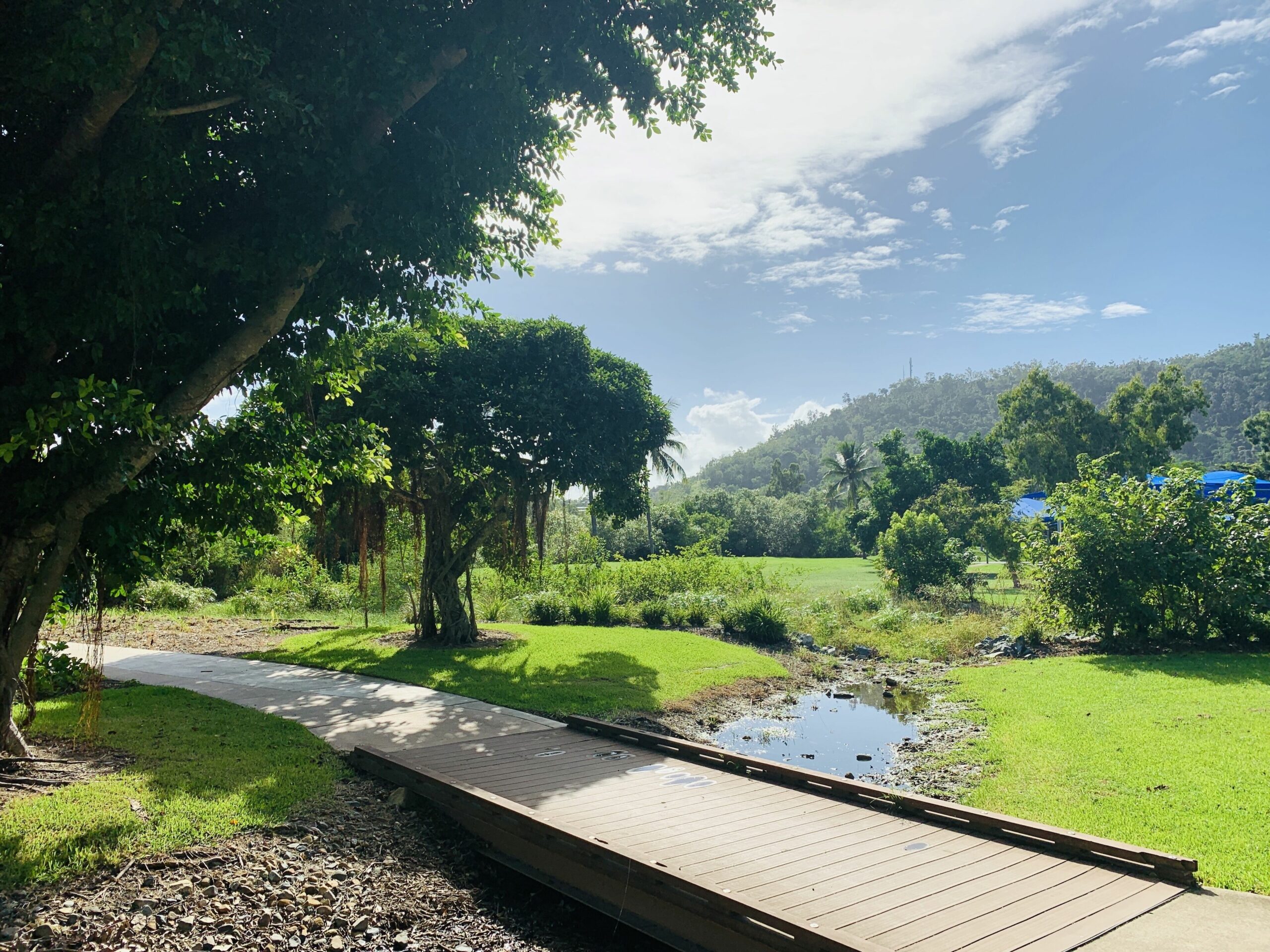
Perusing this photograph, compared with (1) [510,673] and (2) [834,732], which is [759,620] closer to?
(1) [510,673]

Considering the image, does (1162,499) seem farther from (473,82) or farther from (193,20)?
(193,20)

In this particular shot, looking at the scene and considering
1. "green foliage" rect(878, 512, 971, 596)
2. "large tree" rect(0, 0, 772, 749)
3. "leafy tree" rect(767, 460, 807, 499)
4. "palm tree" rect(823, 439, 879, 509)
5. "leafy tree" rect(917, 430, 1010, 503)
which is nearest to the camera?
"large tree" rect(0, 0, 772, 749)

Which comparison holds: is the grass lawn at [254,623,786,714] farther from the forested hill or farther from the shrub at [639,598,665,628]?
the forested hill

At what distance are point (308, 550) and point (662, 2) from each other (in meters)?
23.4

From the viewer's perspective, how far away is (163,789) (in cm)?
654

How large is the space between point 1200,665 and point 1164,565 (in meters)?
2.35

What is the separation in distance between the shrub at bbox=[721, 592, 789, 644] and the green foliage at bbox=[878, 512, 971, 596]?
6844 millimetres

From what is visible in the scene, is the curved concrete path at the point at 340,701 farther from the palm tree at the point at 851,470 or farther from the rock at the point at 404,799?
the palm tree at the point at 851,470

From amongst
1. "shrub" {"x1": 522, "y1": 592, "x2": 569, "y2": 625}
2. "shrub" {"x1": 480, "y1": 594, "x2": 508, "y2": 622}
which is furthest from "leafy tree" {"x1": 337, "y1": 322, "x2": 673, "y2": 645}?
"shrub" {"x1": 480, "y1": 594, "x2": 508, "y2": 622}

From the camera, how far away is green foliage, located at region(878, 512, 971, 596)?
24422 mm

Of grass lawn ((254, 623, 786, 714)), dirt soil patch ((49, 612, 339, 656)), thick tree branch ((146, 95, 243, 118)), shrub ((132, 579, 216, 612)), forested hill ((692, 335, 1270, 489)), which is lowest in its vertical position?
grass lawn ((254, 623, 786, 714))

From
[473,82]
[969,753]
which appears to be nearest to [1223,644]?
[969,753]

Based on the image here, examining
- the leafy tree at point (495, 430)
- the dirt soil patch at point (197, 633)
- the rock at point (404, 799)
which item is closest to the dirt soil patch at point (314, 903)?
the rock at point (404, 799)

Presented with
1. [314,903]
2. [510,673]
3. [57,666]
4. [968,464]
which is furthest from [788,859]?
[968,464]
